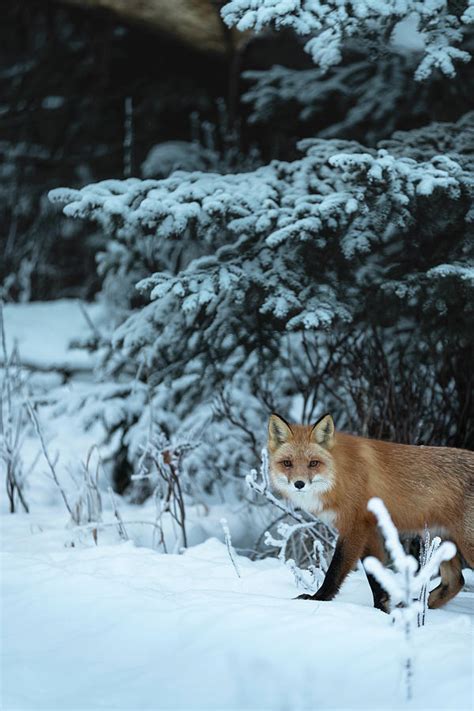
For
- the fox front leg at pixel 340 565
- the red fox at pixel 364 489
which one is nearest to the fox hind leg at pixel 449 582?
→ the red fox at pixel 364 489

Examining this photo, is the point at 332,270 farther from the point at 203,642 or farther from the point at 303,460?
the point at 203,642

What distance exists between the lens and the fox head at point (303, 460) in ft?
11.4

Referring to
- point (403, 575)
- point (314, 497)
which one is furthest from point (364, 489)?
point (403, 575)

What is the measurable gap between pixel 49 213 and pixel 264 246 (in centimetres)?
741

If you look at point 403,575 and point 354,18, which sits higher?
point 354,18

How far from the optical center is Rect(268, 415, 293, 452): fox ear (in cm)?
361

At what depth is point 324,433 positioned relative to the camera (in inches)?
139

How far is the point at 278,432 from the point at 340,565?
66cm

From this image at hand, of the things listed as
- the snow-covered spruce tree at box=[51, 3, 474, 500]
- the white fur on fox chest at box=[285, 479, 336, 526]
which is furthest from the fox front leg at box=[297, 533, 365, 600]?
the snow-covered spruce tree at box=[51, 3, 474, 500]

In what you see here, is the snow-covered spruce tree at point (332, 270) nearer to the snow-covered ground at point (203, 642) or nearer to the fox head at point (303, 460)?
the fox head at point (303, 460)

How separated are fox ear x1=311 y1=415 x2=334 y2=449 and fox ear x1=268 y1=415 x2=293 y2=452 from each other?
0.43ft

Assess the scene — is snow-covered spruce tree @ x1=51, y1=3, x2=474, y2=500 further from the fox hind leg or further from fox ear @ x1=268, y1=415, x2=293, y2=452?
the fox hind leg

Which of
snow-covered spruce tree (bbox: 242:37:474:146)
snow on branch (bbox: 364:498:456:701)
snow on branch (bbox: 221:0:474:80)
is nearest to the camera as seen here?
snow on branch (bbox: 364:498:456:701)

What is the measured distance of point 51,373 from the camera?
9.05 meters
